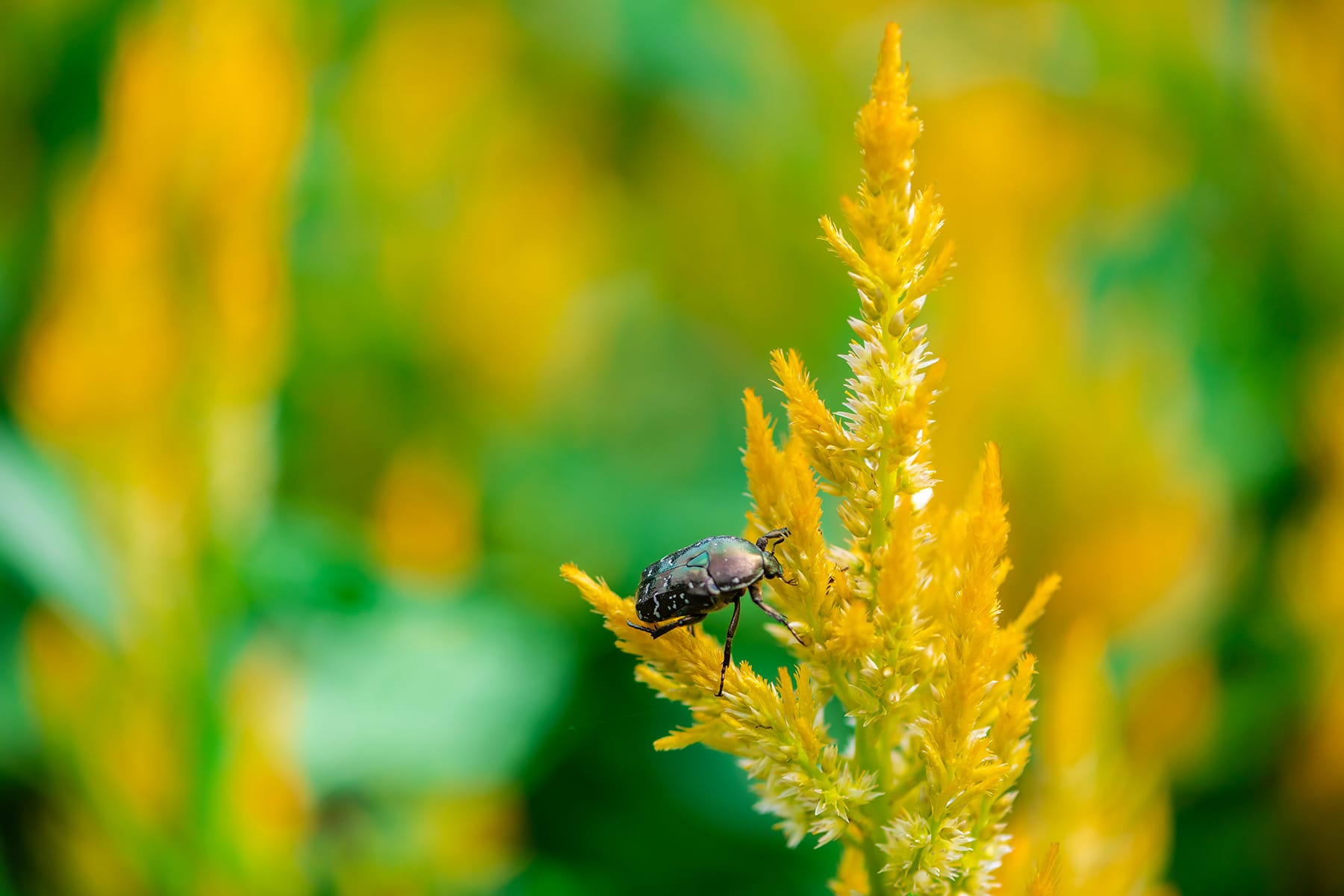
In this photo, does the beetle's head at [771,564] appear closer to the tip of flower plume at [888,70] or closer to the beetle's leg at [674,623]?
the beetle's leg at [674,623]

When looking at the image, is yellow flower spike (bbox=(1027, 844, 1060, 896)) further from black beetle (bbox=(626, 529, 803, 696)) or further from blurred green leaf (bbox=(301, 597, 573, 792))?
blurred green leaf (bbox=(301, 597, 573, 792))

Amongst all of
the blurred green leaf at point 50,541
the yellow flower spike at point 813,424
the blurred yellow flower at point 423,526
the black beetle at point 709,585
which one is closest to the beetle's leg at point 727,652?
the black beetle at point 709,585

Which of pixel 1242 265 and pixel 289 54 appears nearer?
pixel 289 54

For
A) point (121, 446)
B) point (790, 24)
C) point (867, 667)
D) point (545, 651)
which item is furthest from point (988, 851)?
point (790, 24)

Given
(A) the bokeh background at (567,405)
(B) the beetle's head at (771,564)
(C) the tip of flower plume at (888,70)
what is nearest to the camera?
(C) the tip of flower plume at (888,70)

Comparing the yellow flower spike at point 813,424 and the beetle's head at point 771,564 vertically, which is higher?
the yellow flower spike at point 813,424

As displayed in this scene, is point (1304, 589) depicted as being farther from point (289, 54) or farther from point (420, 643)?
point (289, 54)

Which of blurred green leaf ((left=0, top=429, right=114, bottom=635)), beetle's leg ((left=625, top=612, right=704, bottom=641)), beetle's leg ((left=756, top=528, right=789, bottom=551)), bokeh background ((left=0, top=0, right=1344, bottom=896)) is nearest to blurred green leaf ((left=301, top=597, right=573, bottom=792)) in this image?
bokeh background ((left=0, top=0, right=1344, bottom=896))

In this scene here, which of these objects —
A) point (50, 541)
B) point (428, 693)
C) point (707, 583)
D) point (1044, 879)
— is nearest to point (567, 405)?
point (428, 693)
